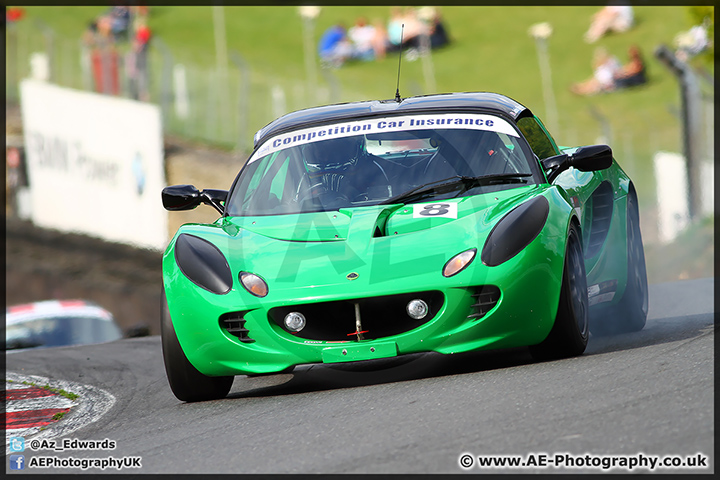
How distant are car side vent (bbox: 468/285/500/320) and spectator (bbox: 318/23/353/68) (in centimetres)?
3432

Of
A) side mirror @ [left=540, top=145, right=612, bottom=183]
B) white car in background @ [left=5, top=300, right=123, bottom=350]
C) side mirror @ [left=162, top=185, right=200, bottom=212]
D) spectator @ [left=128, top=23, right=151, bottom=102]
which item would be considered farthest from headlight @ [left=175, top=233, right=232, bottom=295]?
spectator @ [left=128, top=23, right=151, bottom=102]

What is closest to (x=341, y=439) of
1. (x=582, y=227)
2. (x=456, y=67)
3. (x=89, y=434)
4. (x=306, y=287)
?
(x=306, y=287)

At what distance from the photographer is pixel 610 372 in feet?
14.7

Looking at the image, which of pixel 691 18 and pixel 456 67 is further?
pixel 456 67

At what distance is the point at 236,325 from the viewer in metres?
5.02

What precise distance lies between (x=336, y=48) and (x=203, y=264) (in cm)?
3454

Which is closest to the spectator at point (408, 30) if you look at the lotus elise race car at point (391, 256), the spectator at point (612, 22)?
the spectator at point (612, 22)

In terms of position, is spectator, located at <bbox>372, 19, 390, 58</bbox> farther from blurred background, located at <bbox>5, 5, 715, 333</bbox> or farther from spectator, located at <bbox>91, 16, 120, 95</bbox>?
spectator, located at <bbox>91, 16, 120, 95</bbox>

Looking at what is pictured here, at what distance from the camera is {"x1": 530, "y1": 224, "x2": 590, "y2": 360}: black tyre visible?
16.3 ft

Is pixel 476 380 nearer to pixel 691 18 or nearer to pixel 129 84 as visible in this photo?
pixel 129 84

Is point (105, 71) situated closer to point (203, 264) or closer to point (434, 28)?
point (434, 28)

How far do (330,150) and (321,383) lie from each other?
1382 millimetres

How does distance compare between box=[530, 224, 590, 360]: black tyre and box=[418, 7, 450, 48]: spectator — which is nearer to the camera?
box=[530, 224, 590, 360]: black tyre

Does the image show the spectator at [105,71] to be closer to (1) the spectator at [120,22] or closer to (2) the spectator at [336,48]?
(1) the spectator at [120,22]
